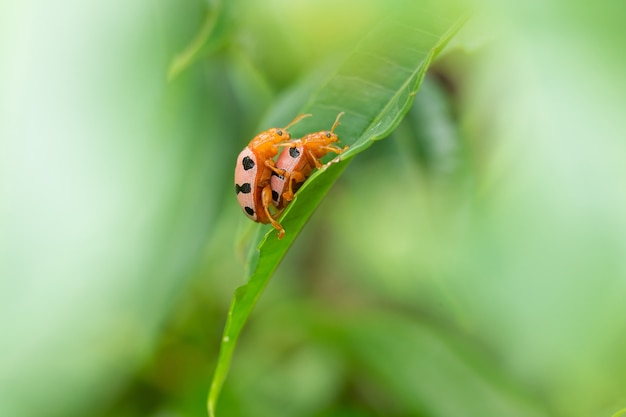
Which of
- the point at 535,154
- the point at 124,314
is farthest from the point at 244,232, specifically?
the point at 535,154

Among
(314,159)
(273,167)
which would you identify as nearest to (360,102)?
(314,159)

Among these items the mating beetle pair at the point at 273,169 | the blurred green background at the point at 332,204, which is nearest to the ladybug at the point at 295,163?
the mating beetle pair at the point at 273,169

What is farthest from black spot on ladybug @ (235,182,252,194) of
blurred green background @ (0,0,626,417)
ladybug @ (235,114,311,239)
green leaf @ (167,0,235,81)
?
green leaf @ (167,0,235,81)

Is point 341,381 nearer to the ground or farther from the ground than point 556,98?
nearer to the ground

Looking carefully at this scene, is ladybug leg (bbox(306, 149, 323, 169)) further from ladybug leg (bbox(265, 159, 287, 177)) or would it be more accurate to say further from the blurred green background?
the blurred green background

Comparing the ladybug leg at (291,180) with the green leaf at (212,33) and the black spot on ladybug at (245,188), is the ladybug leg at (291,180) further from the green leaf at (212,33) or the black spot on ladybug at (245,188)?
the green leaf at (212,33)

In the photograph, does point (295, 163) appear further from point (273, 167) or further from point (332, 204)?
point (332, 204)

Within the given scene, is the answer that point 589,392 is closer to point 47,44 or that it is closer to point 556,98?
point 556,98

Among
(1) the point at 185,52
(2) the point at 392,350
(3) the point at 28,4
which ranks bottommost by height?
(2) the point at 392,350
